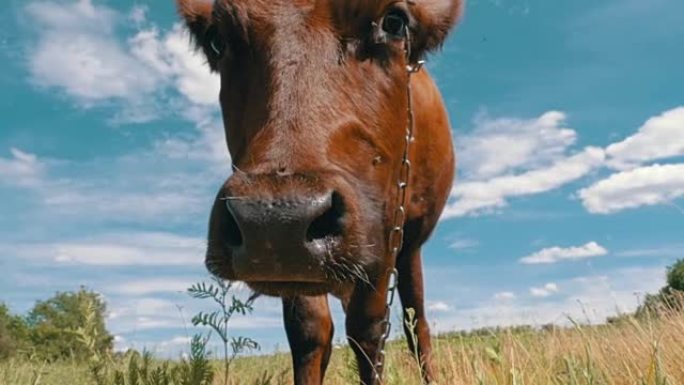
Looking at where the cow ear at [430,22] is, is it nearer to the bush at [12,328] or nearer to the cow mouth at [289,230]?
the cow mouth at [289,230]

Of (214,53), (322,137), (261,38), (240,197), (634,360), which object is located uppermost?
(214,53)

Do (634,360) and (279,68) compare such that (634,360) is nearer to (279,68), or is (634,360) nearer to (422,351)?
(279,68)

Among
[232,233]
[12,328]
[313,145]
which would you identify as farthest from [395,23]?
[12,328]

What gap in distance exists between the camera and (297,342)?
506 cm

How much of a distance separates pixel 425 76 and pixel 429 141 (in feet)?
2.65

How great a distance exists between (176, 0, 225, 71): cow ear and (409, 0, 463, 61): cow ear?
123 cm

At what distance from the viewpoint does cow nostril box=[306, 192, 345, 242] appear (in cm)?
317

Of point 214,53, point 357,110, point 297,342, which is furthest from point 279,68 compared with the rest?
point 297,342

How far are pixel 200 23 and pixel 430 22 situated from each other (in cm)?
154

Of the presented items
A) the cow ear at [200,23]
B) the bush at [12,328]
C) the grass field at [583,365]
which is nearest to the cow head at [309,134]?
the cow ear at [200,23]

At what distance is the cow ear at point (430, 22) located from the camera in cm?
476

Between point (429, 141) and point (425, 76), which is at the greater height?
point (425, 76)

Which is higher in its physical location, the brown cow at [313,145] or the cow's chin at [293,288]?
the brown cow at [313,145]

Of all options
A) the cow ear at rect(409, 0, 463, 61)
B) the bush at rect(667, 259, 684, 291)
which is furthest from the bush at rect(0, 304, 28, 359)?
the cow ear at rect(409, 0, 463, 61)
